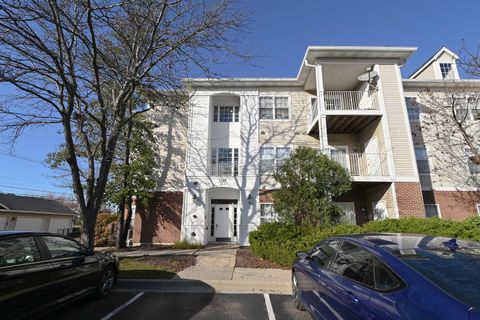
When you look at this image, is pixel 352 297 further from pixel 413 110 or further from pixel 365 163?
pixel 413 110

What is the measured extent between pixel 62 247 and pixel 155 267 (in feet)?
11.7

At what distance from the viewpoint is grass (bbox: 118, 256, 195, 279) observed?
22.8 ft

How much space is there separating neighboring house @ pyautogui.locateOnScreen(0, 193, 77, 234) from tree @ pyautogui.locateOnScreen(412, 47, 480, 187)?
114ft

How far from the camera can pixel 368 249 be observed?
118 inches

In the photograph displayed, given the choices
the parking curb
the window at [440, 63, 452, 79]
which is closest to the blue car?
the parking curb

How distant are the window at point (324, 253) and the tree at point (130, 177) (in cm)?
1102

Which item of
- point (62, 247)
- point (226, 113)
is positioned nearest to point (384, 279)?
point (62, 247)

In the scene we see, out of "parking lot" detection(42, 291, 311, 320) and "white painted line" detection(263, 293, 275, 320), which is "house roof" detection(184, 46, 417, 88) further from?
"white painted line" detection(263, 293, 275, 320)

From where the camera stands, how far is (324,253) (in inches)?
162

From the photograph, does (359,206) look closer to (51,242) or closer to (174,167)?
(174,167)

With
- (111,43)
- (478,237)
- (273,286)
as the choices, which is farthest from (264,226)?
(111,43)

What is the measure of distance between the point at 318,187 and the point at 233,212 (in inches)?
267

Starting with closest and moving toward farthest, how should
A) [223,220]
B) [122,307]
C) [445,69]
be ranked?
[122,307] → [223,220] → [445,69]

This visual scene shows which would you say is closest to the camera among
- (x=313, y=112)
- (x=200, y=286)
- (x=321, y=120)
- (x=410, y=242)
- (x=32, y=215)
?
(x=410, y=242)
